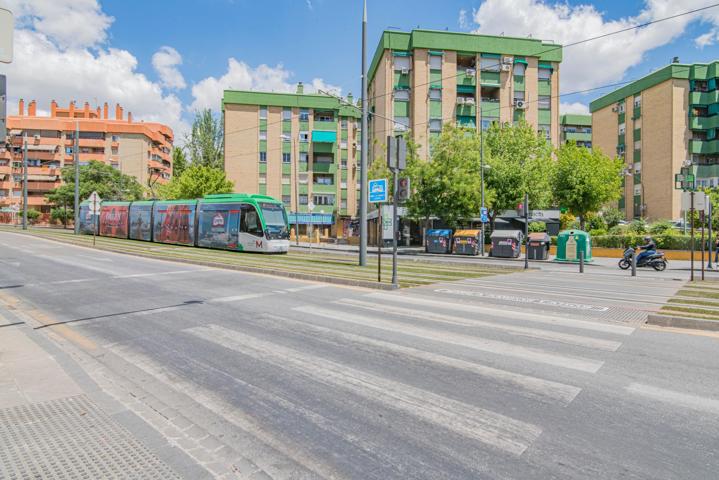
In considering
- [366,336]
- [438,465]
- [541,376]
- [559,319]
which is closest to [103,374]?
[366,336]

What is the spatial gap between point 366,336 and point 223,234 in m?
19.9

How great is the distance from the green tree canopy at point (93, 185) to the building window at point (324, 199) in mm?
25545

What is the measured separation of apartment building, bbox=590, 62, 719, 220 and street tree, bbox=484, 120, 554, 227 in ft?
74.7

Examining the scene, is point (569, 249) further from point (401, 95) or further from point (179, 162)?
point (179, 162)

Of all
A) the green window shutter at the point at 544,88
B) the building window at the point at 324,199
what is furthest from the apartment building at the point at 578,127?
the building window at the point at 324,199

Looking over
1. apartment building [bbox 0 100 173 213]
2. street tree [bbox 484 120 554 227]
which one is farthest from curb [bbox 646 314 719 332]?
apartment building [bbox 0 100 173 213]

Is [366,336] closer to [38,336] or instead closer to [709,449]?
[709,449]

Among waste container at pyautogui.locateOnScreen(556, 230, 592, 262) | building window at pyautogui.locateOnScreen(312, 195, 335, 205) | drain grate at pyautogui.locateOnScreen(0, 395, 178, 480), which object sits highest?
building window at pyautogui.locateOnScreen(312, 195, 335, 205)

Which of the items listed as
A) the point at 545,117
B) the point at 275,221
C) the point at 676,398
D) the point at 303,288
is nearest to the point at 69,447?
the point at 676,398

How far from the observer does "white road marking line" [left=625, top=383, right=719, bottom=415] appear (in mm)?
3746

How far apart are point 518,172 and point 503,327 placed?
3094 cm

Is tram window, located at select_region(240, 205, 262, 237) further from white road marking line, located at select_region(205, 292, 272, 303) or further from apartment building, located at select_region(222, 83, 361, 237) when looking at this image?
apartment building, located at select_region(222, 83, 361, 237)

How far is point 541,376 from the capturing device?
14.8 feet

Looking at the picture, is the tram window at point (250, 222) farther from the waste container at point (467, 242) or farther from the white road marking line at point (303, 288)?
the waste container at point (467, 242)
